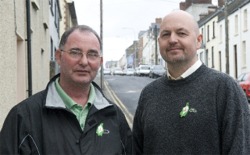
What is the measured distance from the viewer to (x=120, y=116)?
321 centimetres

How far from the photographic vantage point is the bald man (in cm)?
307

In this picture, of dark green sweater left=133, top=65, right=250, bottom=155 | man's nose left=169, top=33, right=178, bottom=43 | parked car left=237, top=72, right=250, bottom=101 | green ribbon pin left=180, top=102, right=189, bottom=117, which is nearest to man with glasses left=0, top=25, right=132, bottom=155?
dark green sweater left=133, top=65, right=250, bottom=155

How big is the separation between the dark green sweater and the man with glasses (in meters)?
0.27

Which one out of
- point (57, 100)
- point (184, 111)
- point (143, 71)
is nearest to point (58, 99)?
point (57, 100)

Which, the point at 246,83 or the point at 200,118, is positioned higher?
the point at 200,118

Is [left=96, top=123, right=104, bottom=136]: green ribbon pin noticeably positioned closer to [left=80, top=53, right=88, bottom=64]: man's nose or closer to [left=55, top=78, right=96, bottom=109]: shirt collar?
[left=55, top=78, right=96, bottom=109]: shirt collar

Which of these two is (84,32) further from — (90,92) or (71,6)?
(71,6)

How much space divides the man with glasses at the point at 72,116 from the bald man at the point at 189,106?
292mm

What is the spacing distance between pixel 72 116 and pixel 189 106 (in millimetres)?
896

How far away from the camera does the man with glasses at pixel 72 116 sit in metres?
2.75

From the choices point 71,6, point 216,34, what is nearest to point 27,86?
point 71,6

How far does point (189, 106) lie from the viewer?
3.20 meters

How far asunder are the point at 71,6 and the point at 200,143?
132 feet

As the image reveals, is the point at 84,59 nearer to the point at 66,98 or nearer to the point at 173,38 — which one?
the point at 66,98
